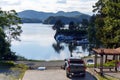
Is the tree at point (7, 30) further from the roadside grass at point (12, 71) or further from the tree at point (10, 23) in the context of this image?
the roadside grass at point (12, 71)

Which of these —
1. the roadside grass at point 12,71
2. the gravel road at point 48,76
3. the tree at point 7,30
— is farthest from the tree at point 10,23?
the gravel road at point 48,76

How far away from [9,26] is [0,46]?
795 cm

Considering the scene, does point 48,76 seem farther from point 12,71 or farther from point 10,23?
point 10,23

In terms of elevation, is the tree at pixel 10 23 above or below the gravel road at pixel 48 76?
above

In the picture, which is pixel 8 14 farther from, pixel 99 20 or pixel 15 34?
pixel 99 20

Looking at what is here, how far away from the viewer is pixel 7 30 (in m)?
61.8

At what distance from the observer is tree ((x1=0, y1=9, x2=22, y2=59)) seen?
55.3 metres

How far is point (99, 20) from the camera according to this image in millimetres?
68875

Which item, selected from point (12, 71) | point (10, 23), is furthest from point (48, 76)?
point (10, 23)

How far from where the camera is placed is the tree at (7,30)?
55272mm

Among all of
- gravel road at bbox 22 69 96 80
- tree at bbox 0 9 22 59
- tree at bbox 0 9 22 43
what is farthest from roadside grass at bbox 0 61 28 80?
tree at bbox 0 9 22 43

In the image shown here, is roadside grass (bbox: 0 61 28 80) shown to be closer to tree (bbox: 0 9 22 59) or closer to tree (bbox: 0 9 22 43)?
tree (bbox: 0 9 22 59)

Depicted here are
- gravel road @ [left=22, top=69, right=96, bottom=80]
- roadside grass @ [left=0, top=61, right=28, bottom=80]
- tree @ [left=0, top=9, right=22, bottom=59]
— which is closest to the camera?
gravel road @ [left=22, top=69, right=96, bottom=80]

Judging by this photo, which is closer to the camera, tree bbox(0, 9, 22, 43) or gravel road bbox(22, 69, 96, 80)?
gravel road bbox(22, 69, 96, 80)
